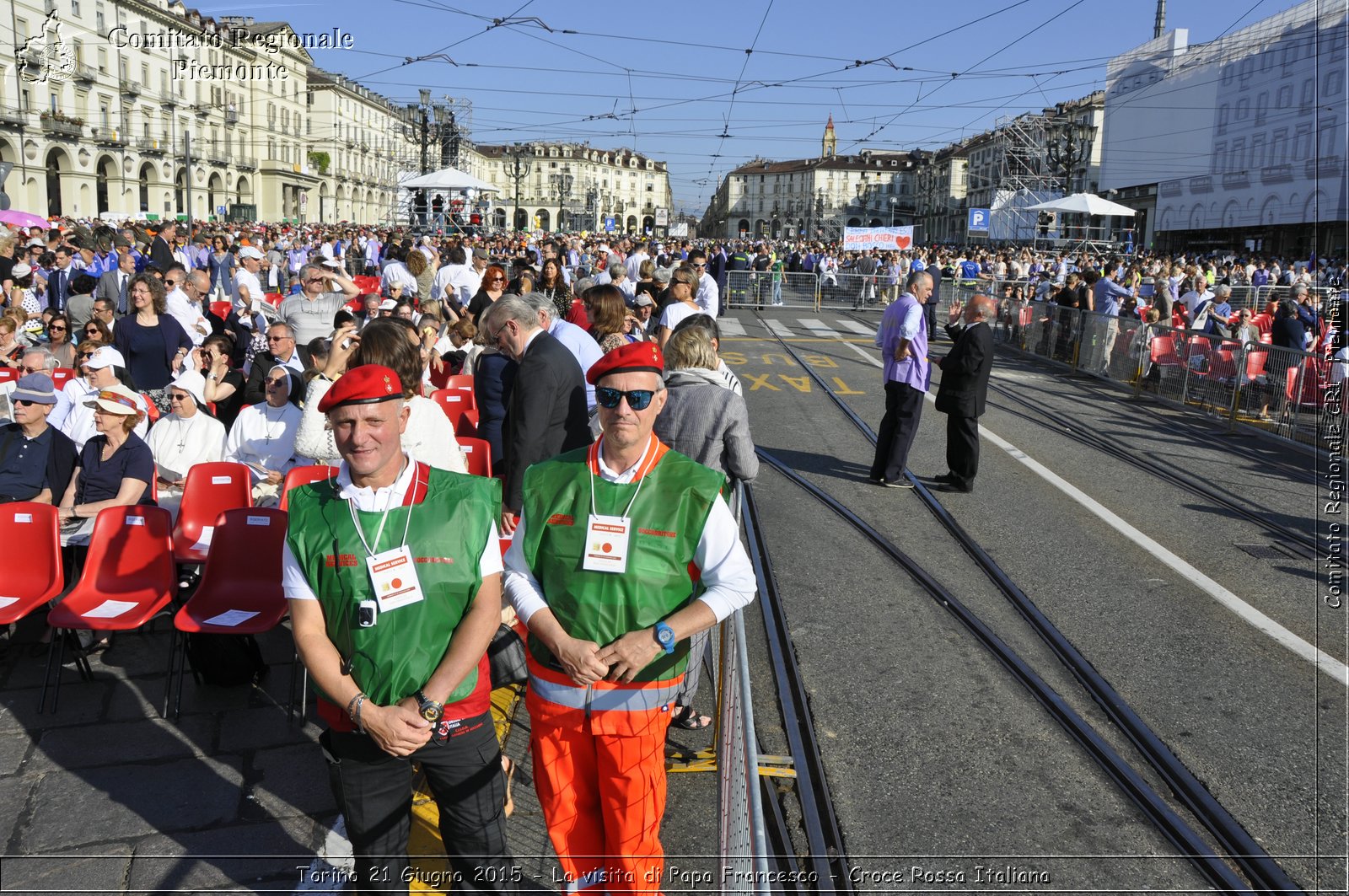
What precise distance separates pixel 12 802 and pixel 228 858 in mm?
1130

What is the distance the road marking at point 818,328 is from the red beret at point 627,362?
19.3 metres

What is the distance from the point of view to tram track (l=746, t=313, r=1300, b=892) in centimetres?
374

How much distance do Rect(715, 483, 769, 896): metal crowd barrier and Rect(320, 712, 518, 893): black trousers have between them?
0.78m

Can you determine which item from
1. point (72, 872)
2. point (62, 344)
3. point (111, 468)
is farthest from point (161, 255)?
point (72, 872)

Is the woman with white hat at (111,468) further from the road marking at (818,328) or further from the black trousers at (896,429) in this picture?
the road marking at (818,328)

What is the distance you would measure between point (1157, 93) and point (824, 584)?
49.3m

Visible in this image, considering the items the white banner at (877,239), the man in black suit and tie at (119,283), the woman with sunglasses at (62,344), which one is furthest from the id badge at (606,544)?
the white banner at (877,239)

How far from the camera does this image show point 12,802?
13.1ft

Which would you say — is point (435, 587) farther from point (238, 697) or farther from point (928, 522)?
point (928, 522)

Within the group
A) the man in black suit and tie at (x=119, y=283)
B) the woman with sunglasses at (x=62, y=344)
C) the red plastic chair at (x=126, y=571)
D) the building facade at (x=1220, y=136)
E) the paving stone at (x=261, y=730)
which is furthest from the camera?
the building facade at (x=1220, y=136)

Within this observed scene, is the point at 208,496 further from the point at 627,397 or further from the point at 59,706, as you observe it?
the point at 627,397

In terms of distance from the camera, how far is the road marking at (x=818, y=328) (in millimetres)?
22500

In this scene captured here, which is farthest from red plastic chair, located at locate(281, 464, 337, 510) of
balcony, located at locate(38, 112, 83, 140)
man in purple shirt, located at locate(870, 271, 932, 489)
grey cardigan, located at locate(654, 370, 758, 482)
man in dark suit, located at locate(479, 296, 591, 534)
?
balcony, located at locate(38, 112, 83, 140)

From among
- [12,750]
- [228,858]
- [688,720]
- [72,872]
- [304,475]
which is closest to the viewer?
[72,872]
